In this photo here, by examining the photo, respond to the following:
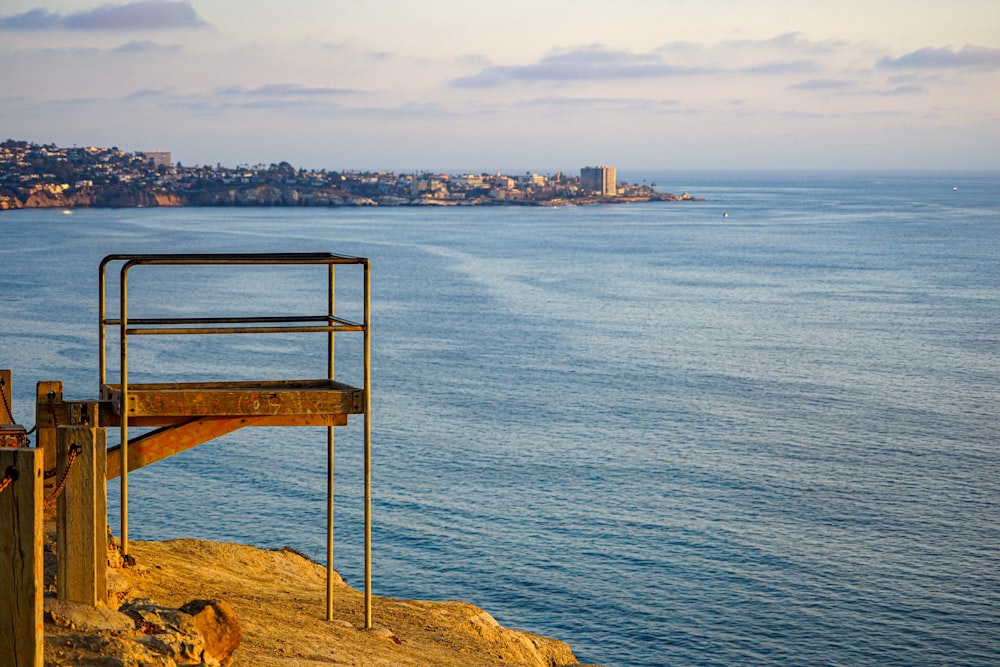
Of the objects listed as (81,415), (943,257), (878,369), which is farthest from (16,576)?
(943,257)

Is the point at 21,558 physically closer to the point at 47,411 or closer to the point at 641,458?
the point at 47,411

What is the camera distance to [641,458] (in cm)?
4166

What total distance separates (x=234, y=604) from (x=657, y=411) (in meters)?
37.9

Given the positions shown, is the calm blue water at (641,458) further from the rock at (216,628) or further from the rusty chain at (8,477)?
the rusty chain at (8,477)

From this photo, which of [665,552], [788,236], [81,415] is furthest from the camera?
[788,236]

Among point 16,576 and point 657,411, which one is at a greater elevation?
point 16,576

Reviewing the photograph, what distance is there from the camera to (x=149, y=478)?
3819 cm

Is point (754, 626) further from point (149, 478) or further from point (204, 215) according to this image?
point (204, 215)

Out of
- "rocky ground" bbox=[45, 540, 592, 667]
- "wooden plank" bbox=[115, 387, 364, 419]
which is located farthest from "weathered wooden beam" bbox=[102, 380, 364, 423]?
"rocky ground" bbox=[45, 540, 592, 667]

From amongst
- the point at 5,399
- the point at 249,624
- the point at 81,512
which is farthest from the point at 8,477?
the point at 249,624

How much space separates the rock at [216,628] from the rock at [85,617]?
0.64 meters

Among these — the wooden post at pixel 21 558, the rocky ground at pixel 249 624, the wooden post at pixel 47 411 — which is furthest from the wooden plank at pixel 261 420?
the wooden post at pixel 21 558

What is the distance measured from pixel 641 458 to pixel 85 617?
34090 mm

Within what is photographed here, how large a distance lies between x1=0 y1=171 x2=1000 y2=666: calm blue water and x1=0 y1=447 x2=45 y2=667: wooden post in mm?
19513
